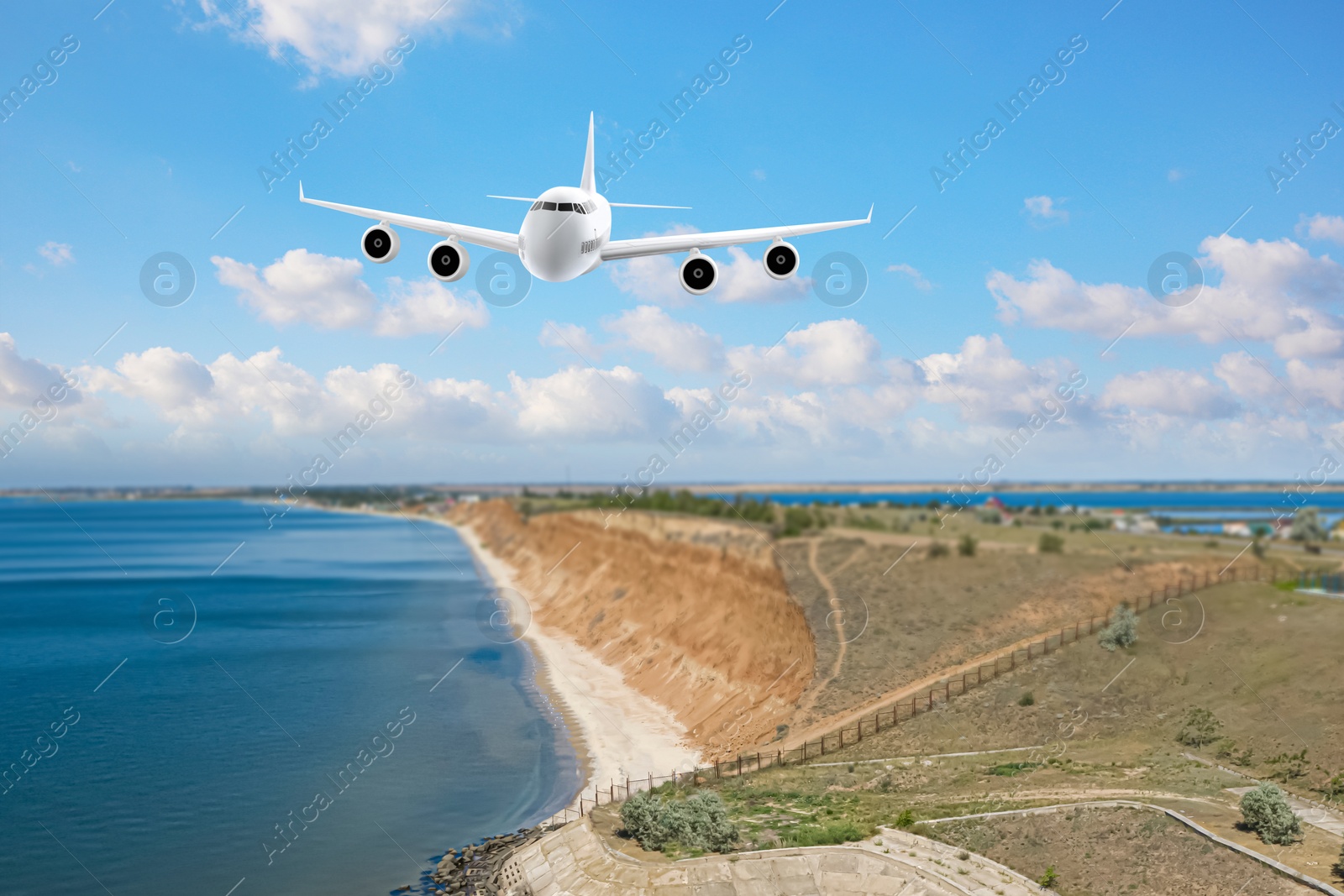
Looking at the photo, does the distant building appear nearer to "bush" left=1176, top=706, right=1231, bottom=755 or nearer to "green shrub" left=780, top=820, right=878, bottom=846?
"bush" left=1176, top=706, right=1231, bottom=755

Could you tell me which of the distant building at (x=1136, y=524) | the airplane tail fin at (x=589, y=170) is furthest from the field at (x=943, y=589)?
the airplane tail fin at (x=589, y=170)

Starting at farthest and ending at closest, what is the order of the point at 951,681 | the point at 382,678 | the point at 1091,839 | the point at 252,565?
the point at 252,565
the point at 382,678
the point at 951,681
the point at 1091,839

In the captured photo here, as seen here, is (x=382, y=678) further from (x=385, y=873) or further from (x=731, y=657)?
(x=385, y=873)

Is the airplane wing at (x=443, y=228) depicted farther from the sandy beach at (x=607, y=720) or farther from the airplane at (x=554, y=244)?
the sandy beach at (x=607, y=720)

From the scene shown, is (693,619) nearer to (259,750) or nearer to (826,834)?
(259,750)

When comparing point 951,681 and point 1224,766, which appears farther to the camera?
point 951,681

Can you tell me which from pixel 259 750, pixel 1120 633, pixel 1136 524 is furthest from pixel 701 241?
pixel 1136 524

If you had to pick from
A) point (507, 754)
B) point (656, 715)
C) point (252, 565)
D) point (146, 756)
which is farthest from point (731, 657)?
point (252, 565)
